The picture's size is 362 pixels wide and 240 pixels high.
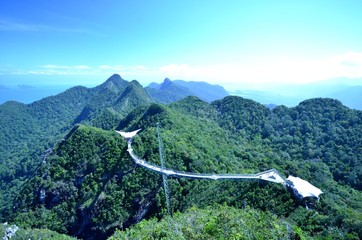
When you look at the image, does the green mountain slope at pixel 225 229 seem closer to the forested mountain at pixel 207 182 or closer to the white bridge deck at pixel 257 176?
the forested mountain at pixel 207 182

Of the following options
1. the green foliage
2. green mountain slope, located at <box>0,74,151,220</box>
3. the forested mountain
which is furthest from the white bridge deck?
green mountain slope, located at <box>0,74,151,220</box>

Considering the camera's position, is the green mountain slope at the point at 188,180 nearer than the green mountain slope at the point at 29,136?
Yes

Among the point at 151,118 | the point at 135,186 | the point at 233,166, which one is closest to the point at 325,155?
the point at 233,166

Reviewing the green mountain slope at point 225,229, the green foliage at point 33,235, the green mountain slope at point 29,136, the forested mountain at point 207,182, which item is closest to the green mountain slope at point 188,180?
the forested mountain at point 207,182

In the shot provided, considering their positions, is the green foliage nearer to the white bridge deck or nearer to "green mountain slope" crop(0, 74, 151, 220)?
the white bridge deck

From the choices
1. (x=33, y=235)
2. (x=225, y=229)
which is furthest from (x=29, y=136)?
(x=225, y=229)
